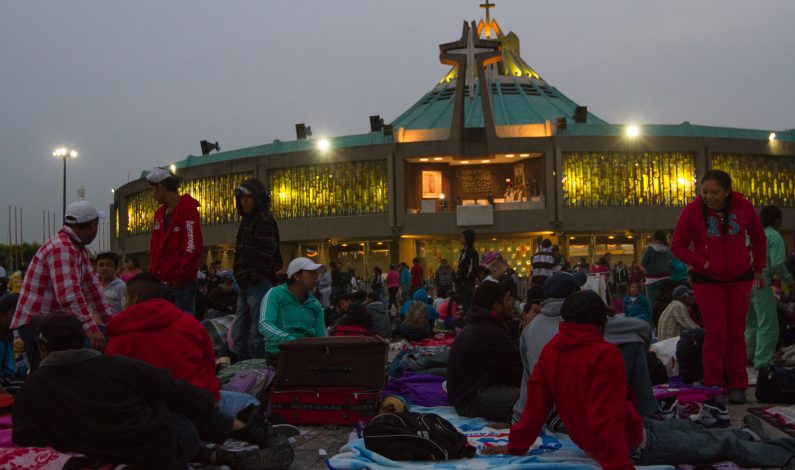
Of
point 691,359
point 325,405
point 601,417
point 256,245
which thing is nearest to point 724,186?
point 691,359

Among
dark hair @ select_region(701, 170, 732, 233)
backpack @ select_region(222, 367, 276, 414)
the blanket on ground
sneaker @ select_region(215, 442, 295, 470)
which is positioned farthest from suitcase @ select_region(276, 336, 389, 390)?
dark hair @ select_region(701, 170, 732, 233)

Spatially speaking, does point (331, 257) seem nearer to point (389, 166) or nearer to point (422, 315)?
point (389, 166)

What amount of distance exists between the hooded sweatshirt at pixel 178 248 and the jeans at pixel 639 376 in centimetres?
390

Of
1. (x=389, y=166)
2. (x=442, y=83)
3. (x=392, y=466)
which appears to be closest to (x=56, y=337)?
(x=392, y=466)

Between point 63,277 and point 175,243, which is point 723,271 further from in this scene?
point 63,277

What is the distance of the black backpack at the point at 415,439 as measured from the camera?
15.7 ft

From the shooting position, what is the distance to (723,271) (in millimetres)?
6434

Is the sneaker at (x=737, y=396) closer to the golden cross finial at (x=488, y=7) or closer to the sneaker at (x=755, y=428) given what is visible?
the sneaker at (x=755, y=428)

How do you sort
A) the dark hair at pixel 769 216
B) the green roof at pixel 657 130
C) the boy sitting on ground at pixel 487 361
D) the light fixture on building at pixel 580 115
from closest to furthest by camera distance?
1. the boy sitting on ground at pixel 487 361
2. the dark hair at pixel 769 216
3. the green roof at pixel 657 130
4. the light fixture on building at pixel 580 115

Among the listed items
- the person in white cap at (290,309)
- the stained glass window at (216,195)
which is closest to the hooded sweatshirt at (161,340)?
the person in white cap at (290,309)

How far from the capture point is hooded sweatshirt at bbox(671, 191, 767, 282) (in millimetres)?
6457

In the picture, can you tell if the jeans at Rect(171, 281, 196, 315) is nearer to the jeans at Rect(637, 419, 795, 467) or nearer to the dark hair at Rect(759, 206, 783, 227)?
the jeans at Rect(637, 419, 795, 467)

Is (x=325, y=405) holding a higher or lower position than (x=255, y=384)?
lower

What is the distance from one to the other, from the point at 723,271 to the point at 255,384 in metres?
3.62
